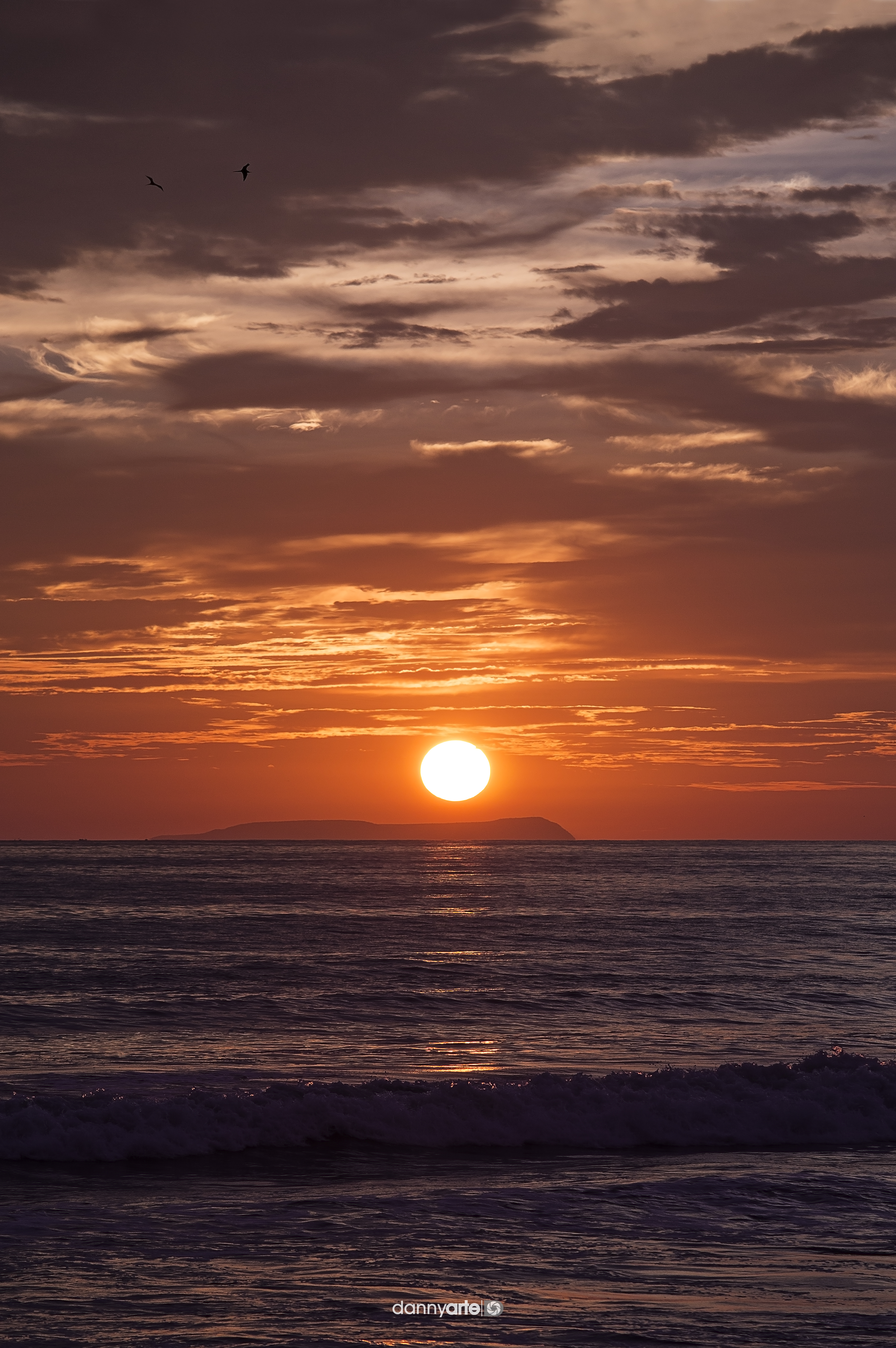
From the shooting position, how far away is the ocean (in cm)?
1107

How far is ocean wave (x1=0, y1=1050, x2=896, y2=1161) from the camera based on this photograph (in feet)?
59.0

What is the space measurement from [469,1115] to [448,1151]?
891 millimetres

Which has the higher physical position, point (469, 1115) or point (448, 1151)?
point (469, 1115)

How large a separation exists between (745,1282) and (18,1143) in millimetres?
11617

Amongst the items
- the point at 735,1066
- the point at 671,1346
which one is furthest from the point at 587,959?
the point at 671,1346

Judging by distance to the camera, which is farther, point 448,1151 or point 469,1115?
point 469,1115

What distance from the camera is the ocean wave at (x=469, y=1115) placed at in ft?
59.0

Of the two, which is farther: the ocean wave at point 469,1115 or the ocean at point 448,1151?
the ocean wave at point 469,1115

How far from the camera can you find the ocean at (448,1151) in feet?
36.3

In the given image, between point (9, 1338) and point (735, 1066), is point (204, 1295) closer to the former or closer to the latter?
point (9, 1338)

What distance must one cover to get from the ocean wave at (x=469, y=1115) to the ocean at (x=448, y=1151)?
5cm

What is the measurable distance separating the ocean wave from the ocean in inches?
2.1

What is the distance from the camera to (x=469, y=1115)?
765 inches

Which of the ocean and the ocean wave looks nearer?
the ocean
